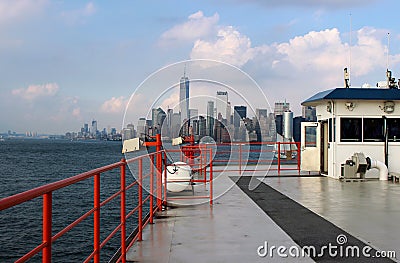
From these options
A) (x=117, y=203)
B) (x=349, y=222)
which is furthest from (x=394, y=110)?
(x=117, y=203)

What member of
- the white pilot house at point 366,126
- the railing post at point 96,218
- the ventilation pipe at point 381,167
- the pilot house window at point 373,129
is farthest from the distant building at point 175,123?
the pilot house window at point 373,129

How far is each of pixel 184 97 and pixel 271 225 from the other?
9.64 ft

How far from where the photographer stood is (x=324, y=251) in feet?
16.0

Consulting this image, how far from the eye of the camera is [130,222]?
44.6 ft

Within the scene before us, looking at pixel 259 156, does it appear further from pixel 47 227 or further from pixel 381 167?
pixel 47 227

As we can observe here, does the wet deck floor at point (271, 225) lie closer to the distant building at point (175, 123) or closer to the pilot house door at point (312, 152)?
the distant building at point (175, 123)

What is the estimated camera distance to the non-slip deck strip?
15.4 feet

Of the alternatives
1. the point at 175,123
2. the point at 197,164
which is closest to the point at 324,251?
the point at 175,123

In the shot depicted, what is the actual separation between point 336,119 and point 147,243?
8.49 meters

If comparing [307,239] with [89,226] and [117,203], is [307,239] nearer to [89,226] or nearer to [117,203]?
[89,226]

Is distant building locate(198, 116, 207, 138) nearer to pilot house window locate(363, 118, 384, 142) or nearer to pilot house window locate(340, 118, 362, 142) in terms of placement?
pilot house window locate(340, 118, 362, 142)

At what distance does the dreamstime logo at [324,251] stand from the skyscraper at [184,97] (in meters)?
3.56

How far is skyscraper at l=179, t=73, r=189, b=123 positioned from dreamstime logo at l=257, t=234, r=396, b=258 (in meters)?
3.56

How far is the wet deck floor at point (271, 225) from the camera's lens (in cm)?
488
